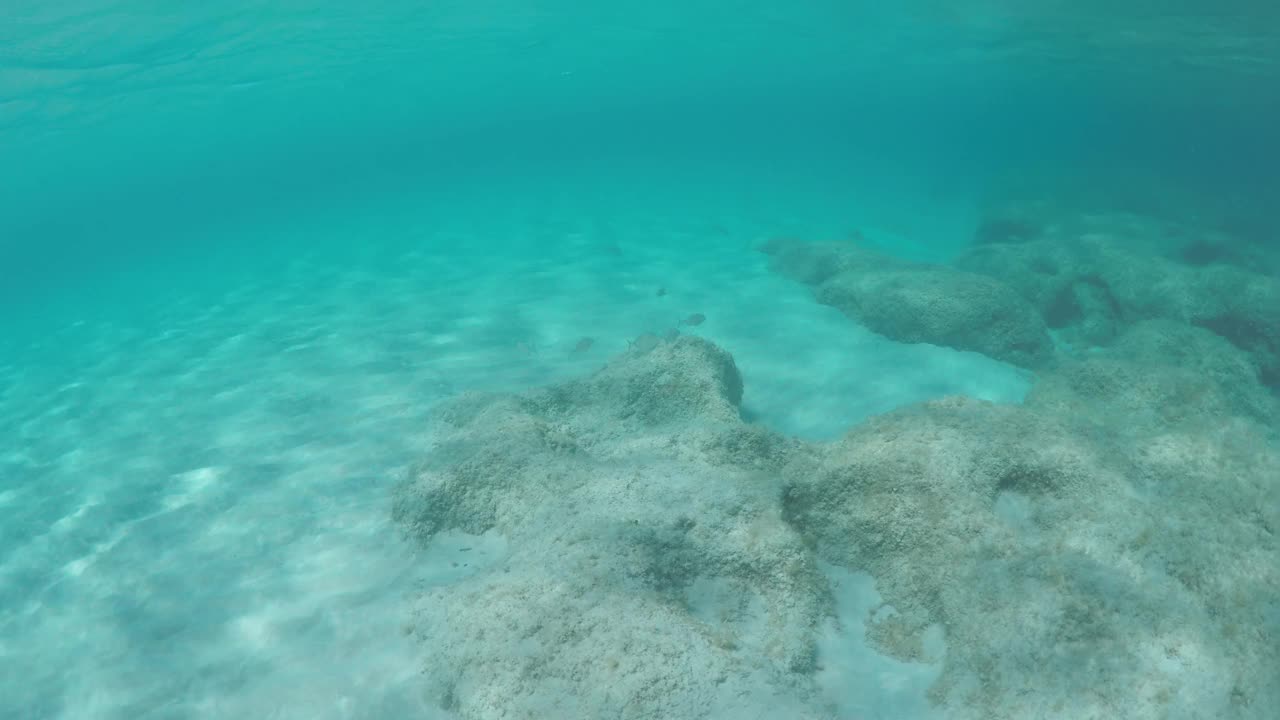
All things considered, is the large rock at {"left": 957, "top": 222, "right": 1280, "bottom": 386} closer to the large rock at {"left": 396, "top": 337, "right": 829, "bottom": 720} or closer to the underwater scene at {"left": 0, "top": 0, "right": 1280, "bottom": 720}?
the underwater scene at {"left": 0, "top": 0, "right": 1280, "bottom": 720}

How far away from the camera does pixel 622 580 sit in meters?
3.47

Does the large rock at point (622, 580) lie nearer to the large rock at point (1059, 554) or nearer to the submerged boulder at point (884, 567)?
the submerged boulder at point (884, 567)

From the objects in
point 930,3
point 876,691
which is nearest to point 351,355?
point 876,691

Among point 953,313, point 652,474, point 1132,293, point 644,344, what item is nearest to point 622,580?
point 652,474

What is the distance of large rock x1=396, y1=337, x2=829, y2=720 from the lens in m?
2.93

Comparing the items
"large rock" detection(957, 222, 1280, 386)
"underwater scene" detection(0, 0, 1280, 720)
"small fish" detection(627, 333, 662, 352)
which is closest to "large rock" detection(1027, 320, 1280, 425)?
"underwater scene" detection(0, 0, 1280, 720)

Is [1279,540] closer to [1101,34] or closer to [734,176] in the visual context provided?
[1101,34]

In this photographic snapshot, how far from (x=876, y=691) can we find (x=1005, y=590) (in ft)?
2.83

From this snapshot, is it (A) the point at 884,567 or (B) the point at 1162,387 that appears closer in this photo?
(A) the point at 884,567

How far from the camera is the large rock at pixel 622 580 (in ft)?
9.62

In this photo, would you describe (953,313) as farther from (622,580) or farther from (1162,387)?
(622,580)

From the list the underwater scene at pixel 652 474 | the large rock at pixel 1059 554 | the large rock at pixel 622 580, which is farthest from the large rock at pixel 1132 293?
the large rock at pixel 622 580

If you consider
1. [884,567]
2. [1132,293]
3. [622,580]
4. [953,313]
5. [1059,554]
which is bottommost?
[1132,293]

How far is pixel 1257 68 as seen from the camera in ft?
107
